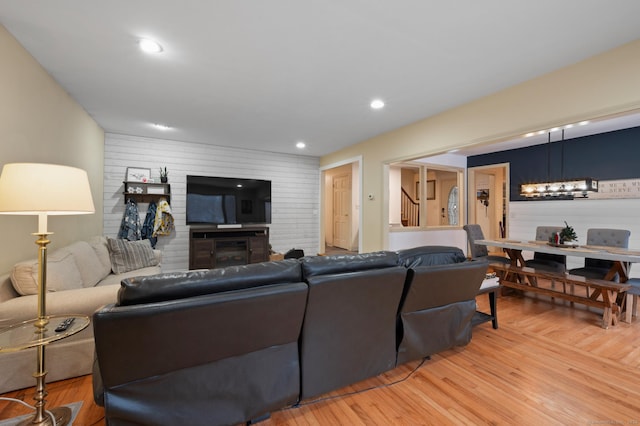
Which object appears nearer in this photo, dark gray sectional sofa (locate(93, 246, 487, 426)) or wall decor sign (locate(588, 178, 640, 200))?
dark gray sectional sofa (locate(93, 246, 487, 426))

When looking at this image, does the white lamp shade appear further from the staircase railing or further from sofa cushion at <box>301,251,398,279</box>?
the staircase railing

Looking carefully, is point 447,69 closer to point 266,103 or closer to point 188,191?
point 266,103

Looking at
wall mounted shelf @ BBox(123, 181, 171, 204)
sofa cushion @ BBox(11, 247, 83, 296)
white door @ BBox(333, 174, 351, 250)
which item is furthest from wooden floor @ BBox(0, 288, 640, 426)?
white door @ BBox(333, 174, 351, 250)

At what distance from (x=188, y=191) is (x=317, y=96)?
334 cm

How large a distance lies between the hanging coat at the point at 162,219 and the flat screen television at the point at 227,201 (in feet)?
1.23

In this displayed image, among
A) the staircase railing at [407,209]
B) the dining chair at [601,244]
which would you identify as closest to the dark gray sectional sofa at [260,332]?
the dining chair at [601,244]

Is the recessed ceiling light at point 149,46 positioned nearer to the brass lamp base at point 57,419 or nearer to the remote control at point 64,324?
the remote control at point 64,324

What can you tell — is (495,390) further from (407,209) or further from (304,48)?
(407,209)

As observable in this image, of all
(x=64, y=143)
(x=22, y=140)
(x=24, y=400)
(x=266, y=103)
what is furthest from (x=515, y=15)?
(x=64, y=143)

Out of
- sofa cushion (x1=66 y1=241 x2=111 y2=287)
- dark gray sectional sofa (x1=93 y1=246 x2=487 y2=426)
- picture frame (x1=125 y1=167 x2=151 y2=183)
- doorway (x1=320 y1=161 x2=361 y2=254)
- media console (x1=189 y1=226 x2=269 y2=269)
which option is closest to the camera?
dark gray sectional sofa (x1=93 y1=246 x2=487 y2=426)

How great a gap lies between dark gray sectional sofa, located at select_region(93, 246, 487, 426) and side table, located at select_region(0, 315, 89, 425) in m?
0.33

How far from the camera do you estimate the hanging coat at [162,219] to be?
494 centimetres

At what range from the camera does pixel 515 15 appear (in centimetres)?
199

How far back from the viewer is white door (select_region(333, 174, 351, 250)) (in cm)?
784
